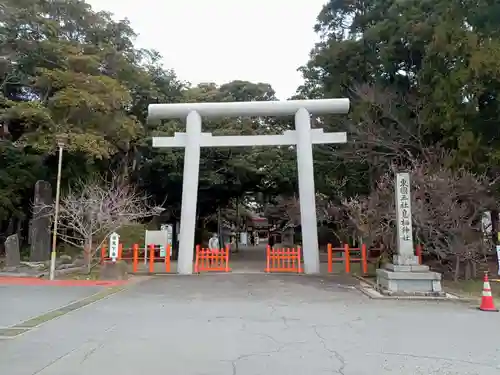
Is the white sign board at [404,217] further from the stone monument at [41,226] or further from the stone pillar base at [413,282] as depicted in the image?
the stone monument at [41,226]

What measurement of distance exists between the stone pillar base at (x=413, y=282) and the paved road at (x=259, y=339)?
0.91m

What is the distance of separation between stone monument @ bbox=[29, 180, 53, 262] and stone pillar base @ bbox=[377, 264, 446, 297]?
593 inches

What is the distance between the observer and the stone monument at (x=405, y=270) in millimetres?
10578

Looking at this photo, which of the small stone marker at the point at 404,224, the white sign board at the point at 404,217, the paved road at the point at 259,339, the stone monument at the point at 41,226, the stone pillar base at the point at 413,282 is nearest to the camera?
the paved road at the point at 259,339

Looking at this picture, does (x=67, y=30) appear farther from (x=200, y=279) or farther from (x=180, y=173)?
(x=200, y=279)

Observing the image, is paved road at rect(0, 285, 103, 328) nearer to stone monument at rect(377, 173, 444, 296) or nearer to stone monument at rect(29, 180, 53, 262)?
stone monument at rect(29, 180, 53, 262)

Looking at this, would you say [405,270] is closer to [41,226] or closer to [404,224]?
[404,224]

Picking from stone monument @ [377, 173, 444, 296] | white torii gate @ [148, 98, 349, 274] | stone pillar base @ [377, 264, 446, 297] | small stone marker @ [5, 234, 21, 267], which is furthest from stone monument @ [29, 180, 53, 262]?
stone pillar base @ [377, 264, 446, 297]

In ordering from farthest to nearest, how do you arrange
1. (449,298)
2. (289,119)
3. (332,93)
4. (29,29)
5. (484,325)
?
(289,119) < (332,93) < (29,29) < (449,298) < (484,325)

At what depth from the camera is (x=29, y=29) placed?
20.9m

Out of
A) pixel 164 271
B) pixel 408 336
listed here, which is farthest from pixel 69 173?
pixel 408 336

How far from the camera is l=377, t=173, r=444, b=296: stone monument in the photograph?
1058cm

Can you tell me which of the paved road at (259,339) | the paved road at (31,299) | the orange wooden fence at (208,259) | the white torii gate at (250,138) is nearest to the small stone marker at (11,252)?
the paved road at (31,299)

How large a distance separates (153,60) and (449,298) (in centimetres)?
2519
